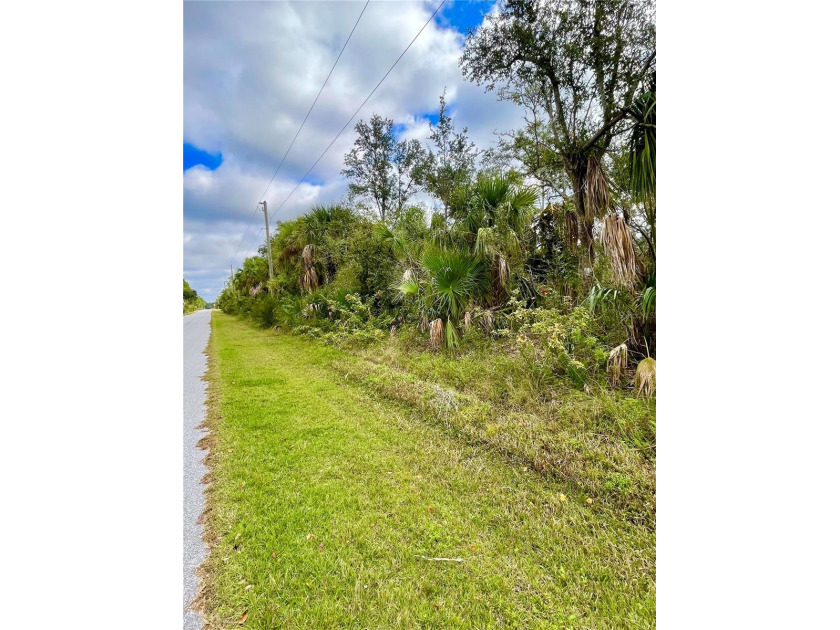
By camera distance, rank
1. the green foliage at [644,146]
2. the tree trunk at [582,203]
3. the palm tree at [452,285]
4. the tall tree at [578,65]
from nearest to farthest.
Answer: the green foliage at [644,146], the tall tree at [578,65], the tree trunk at [582,203], the palm tree at [452,285]

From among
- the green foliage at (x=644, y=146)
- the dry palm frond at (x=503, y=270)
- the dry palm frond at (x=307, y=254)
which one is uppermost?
the dry palm frond at (x=307, y=254)

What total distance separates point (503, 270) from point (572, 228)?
1.06 metres

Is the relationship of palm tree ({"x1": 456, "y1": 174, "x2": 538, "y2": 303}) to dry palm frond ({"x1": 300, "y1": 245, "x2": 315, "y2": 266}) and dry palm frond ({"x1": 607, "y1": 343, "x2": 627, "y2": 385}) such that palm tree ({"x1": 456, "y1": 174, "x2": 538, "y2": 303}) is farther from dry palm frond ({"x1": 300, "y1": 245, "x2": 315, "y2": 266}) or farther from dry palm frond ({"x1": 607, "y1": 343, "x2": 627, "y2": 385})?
dry palm frond ({"x1": 300, "y1": 245, "x2": 315, "y2": 266})

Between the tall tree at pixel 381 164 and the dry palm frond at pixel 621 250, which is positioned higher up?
the tall tree at pixel 381 164

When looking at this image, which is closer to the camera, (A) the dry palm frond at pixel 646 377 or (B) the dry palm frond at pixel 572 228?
(A) the dry palm frond at pixel 646 377

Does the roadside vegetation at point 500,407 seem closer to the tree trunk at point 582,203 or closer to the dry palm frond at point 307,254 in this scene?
the tree trunk at point 582,203

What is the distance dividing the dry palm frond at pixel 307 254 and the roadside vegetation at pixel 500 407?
473 cm

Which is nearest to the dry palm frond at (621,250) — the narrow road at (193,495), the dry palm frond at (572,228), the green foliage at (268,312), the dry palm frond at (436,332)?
the dry palm frond at (572,228)

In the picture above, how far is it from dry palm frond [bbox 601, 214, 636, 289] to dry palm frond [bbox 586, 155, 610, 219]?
0.29m

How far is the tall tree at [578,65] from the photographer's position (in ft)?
8.91

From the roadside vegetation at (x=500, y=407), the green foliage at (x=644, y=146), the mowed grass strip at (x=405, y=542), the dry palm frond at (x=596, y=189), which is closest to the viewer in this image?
the mowed grass strip at (x=405, y=542)

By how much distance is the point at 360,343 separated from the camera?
6.30m
